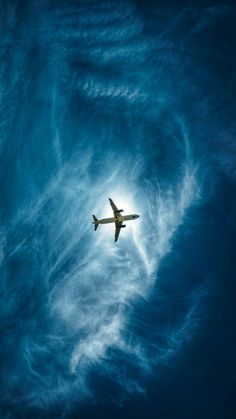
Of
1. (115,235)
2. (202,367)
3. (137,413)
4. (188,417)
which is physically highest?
(115,235)

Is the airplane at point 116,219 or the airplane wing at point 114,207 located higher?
the airplane wing at point 114,207

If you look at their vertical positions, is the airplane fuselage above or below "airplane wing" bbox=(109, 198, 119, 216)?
below

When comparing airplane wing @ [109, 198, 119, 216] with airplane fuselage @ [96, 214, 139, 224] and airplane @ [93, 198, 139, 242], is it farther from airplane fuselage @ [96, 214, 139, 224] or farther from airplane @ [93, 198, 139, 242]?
airplane fuselage @ [96, 214, 139, 224]

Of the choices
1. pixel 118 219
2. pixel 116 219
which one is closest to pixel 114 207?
pixel 116 219

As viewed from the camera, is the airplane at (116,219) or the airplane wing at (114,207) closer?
the airplane wing at (114,207)

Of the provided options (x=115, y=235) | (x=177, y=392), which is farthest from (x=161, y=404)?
(x=115, y=235)

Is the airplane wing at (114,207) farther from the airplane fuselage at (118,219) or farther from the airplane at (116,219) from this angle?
the airplane fuselage at (118,219)

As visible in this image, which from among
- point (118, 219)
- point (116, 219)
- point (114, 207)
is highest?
point (114, 207)

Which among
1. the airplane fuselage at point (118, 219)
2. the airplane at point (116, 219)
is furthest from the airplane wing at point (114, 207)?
the airplane fuselage at point (118, 219)

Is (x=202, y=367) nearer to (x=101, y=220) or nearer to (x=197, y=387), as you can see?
(x=197, y=387)

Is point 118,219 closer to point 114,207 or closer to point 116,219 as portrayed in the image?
point 116,219

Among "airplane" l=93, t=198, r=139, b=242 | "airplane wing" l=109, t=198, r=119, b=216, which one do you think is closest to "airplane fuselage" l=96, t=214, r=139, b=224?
"airplane" l=93, t=198, r=139, b=242
